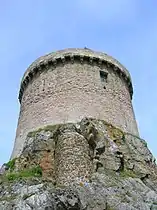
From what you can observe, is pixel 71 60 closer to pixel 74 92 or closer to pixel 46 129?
pixel 74 92

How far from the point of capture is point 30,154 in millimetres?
16266

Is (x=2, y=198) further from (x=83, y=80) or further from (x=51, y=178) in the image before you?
(x=83, y=80)

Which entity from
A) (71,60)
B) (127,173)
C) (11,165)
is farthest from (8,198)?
(71,60)

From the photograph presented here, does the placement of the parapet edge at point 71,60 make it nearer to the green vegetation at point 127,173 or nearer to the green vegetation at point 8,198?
the green vegetation at point 127,173

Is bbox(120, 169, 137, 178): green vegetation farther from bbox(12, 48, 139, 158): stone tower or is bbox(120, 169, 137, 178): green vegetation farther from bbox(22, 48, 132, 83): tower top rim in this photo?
bbox(22, 48, 132, 83): tower top rim

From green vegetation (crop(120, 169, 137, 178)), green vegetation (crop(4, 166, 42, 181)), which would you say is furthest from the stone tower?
green vegetation (crop(4, 166, 42, 181))

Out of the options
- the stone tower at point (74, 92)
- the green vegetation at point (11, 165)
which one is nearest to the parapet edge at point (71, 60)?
the stone tower at point (74, 92)

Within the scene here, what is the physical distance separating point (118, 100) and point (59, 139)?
198 inches

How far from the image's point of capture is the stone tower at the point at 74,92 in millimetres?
18656

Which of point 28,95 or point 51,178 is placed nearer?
point 51,178

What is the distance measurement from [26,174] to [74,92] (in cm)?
552

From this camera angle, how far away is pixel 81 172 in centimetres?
1450

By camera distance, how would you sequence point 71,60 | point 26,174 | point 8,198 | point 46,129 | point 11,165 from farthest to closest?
point 71,60
point 46,129
point 11,165
point 26,174
point 8,198

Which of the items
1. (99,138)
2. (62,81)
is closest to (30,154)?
(99,138)
